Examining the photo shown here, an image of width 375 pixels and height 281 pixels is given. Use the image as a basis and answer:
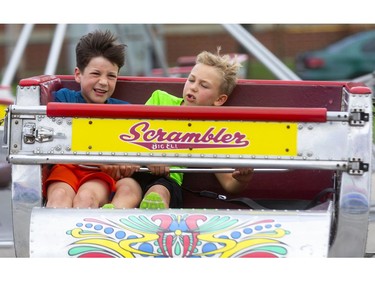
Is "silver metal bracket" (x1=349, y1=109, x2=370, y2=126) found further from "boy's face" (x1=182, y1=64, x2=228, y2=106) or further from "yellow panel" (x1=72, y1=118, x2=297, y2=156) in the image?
"boy's face" (x1=182, y1=64, x2=228, y2=106)

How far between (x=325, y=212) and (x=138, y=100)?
149cm

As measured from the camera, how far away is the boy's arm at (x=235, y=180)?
4988 millimetres

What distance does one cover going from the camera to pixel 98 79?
5.18 m

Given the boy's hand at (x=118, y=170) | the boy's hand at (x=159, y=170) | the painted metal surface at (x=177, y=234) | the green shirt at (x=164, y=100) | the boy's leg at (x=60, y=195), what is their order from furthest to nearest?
1. the green shirt at (x=164, y=100)
2. the boy's hand at (x=118, y=170)
3. the boy's hand at (x=159, y=170)
4. the boy's leg at (x=60, y=195)
5. the painted metal surface at (x=177, y=234)

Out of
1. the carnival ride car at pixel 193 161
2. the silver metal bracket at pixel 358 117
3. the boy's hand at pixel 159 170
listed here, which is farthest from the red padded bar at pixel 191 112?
the boy's hand at pixel 159 170

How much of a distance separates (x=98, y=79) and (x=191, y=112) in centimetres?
91

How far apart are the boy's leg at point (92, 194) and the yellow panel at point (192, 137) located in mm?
397

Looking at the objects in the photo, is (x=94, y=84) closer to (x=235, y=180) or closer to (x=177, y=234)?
(x=235, y=180)

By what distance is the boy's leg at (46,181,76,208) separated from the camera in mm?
4703

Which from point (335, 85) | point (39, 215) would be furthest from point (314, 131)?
point (39, 215)

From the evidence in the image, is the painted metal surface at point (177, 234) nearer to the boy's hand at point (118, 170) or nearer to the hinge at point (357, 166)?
the hinge at point (357, 166)

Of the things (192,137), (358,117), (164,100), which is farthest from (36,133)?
(358,117)

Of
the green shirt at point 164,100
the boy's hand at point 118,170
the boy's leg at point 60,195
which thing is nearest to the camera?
the boy's leg at point 60,195
